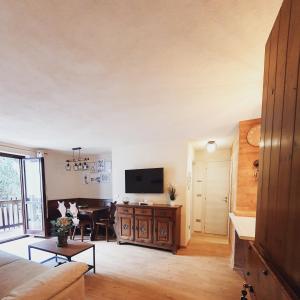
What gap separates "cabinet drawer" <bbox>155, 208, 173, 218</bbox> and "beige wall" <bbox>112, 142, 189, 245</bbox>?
0.38 m

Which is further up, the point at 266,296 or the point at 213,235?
the point at 266,296

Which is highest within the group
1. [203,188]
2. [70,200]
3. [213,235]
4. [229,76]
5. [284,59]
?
[229,76]

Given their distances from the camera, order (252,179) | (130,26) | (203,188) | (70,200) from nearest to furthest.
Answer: (130,26) < (252,179) < (203,188) < (70,200)

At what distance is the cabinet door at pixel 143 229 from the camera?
3898 mm

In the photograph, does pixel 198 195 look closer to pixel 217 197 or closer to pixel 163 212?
pixel 217 197

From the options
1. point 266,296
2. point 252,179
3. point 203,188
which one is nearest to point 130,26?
point 266,296

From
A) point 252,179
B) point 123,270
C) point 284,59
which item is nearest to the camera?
point 284,59

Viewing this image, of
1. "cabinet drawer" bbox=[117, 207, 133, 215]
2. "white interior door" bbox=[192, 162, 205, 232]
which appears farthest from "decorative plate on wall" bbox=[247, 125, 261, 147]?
"cabinet drawer" bbox=[117, 207, 133, 215]

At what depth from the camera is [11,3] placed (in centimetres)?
80

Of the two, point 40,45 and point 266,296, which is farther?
point 40,45

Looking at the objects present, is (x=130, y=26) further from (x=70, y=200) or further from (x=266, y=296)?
(x=70, y=200)

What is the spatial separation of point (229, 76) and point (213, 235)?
4597 millimetres

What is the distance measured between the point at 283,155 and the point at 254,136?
216 cm

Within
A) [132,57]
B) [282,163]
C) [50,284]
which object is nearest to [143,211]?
[50,284]
